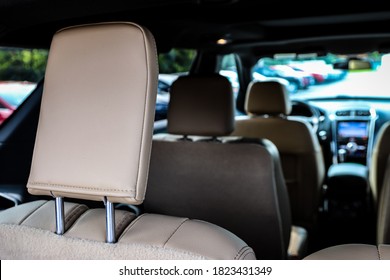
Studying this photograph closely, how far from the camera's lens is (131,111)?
1112 millimetres

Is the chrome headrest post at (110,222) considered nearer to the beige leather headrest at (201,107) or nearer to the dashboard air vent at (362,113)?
the beige leather headrest at (201,107)

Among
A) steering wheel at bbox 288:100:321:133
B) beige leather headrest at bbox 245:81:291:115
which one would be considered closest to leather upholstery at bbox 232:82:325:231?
beige leather headrest at bbox 245:81:291:115

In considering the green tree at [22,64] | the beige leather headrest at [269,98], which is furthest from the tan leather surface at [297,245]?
the green tree at [22,64]

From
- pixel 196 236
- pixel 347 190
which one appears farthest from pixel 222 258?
pixel 347 190

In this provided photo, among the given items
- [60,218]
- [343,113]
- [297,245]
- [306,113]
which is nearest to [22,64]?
[60,218]

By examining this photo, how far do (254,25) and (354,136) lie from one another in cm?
152

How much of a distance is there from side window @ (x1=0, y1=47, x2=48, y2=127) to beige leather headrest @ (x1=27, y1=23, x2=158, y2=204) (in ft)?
4.08

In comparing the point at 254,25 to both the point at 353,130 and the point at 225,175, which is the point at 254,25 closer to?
the point at 353,130

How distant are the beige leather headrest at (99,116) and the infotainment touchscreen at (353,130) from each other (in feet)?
12.0

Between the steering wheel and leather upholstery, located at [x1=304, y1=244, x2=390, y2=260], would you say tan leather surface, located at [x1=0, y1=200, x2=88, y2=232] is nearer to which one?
leather upholstery, located at [x1=304, y1=244, x2=390, y2=260]

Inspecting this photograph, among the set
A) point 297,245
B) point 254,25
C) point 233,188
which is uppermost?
point 254,25

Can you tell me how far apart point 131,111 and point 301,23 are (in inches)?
112

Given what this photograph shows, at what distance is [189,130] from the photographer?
2.36 m

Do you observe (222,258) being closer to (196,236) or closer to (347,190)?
(196,236)
